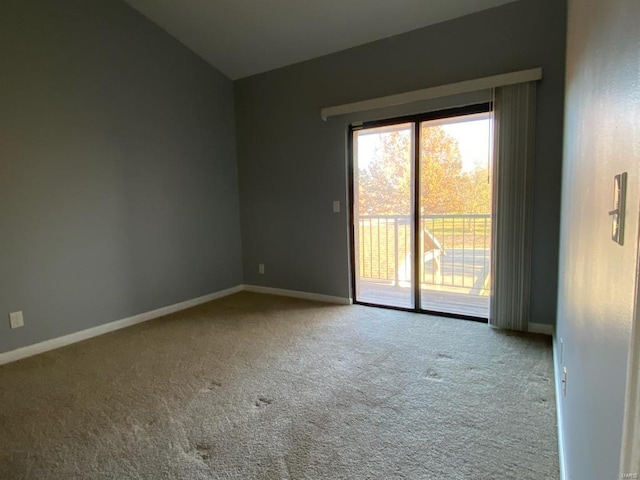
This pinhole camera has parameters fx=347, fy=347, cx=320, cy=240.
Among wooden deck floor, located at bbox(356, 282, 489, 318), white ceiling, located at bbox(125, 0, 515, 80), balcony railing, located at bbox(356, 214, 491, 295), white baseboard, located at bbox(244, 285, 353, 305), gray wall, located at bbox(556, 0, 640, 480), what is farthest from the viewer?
white baseboard, located at bbox(244, 285, 353, 305)

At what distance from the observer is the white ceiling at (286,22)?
2.91 m

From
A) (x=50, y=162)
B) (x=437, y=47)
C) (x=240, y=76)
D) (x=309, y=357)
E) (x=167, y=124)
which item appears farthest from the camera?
(x=240, y=76)

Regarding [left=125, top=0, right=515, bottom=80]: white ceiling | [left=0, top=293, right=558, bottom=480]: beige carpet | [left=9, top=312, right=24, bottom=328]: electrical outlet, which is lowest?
[left=0, top=293, right=558, bottom=480]: beige carpet

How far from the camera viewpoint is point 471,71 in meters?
2.92

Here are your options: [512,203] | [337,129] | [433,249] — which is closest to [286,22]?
[337,129]

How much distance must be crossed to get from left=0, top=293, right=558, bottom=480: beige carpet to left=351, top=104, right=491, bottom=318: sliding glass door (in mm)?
840

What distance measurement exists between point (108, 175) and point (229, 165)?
4.77 ft

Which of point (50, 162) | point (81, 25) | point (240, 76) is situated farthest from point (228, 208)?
point (81, 25)

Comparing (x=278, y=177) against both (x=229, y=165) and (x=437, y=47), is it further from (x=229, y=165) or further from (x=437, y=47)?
Answer: (x=437, y=47)

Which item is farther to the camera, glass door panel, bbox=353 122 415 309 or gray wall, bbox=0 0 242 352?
glass door panel, bbox=353 122 415 309

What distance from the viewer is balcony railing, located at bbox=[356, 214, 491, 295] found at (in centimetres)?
360

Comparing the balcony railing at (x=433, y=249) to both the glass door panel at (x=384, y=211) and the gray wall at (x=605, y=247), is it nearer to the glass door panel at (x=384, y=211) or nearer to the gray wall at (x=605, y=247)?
the glass door panel at (x=384, y=211)

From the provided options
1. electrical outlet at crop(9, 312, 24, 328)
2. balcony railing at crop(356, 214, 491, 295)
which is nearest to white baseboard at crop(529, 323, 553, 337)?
balcony railing at crop(356, 214, 491, 295)

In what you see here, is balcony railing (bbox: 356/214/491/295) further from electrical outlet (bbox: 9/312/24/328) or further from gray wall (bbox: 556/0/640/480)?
electrical outlet (bbox: 9/312/24/328)
